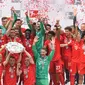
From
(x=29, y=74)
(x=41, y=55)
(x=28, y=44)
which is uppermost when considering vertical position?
(x=28, y=44)

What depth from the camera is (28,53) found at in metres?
7.77

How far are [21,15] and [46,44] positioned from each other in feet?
8.04

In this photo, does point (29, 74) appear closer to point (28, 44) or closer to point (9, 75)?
point (9, 75)

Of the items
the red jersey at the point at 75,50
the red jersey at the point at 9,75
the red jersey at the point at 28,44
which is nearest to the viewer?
the red jersey at the point at 9,75

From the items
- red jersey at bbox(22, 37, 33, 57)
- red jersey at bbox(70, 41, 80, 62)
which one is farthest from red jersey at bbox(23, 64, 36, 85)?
red jersey at bbox(70, 41, 80, 62)

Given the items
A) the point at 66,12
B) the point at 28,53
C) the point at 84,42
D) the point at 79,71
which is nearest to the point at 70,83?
the point at 79,71

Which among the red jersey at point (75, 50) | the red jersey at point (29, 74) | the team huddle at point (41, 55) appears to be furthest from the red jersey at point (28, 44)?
the red jersey at point (75, 50)

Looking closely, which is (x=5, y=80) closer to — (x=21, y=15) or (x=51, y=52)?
(x=51, y=52)

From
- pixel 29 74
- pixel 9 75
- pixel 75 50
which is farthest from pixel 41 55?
pixel 75 50

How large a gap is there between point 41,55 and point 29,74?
419 mm

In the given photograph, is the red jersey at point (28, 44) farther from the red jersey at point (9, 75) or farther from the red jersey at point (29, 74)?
the red jersey at point (9, 75)

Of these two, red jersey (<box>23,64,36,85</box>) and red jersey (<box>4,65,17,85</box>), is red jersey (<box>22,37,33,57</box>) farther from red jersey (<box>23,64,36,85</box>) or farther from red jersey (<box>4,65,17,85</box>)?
red jersey (<box>4,65,17,85</box>)

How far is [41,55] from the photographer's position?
777cm

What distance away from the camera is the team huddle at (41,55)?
7742mm
